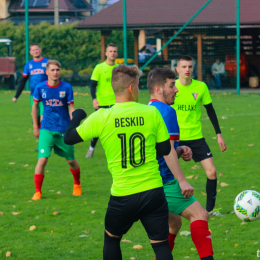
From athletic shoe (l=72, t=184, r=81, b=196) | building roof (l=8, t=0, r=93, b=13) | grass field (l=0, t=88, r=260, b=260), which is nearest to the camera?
grass field (l=0, t=88, r=260, b=260)

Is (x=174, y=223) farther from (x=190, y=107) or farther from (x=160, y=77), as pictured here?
(x=190, y=107)

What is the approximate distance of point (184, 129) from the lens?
686 centimetres

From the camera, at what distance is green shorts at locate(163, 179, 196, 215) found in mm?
4520

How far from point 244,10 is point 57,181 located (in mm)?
20875

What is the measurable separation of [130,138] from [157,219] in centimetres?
69

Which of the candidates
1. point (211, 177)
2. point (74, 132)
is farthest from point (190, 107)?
point (74, 132)

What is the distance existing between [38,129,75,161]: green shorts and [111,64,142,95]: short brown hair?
4051 millimetres

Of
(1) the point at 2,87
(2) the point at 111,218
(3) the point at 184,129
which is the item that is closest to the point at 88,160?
(3) the point at 184,129

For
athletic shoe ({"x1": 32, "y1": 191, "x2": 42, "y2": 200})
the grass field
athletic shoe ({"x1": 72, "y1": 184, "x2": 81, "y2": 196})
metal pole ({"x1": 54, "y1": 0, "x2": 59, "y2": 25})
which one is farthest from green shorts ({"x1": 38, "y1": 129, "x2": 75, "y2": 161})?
metal pole ({"x1": 54, "y1": 0, "x2": 59, "y2": 25})

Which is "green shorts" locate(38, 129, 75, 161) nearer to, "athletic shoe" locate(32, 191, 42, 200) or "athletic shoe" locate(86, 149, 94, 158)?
"athletic shoe" locate(32, 191, 42, 200)

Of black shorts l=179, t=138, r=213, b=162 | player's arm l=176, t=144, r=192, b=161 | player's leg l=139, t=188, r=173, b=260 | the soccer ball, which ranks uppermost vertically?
player's arm l=176, t=144, r=192, b=161

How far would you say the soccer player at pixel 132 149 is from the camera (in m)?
3.89

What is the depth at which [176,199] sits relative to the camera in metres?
4.52

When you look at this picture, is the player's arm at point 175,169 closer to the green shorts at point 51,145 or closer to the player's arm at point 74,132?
the player's arm at point 74,132
